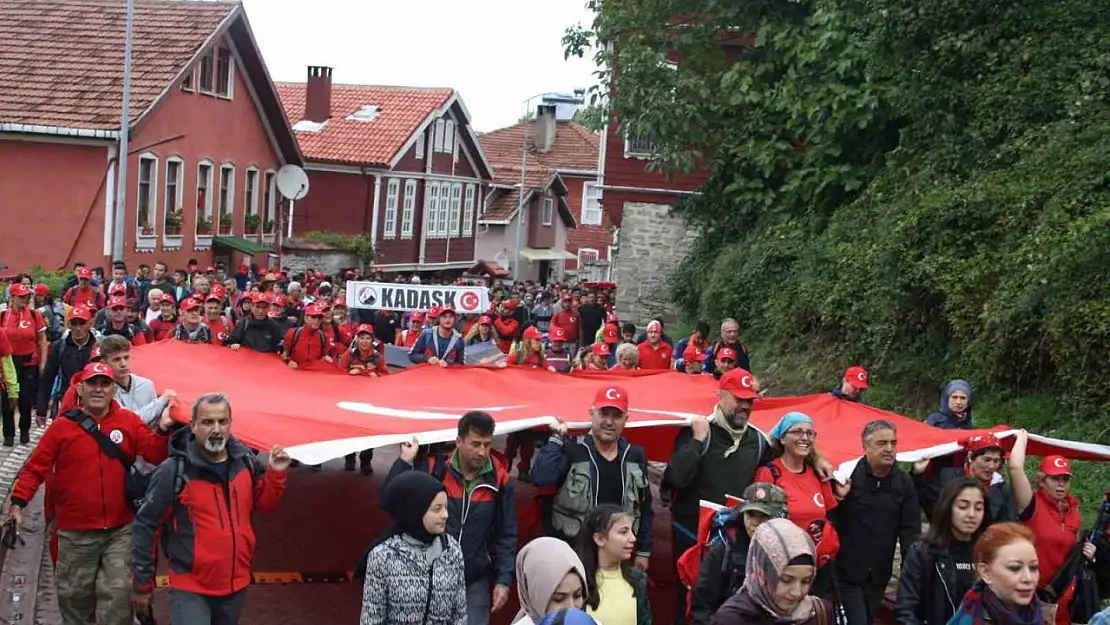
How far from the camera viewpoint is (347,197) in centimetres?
4791

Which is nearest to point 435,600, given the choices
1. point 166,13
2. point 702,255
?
point 702,255

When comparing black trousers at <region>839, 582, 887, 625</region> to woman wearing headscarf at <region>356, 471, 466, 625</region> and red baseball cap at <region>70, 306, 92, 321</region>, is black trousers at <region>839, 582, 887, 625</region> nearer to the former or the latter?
woman wearing headscarf at <region>356, 471, 466, 625</region>

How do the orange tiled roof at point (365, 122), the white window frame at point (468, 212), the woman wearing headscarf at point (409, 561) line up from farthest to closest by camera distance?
1. the white window frame at point (468, 212)
2. the orange tiled roof at point (365, 122)
3. the woman wearing headscarf at point (409, 561)

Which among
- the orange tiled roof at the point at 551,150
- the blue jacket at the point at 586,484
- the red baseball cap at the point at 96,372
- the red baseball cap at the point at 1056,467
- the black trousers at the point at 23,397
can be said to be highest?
the orange tiled roof at the point at 551,150

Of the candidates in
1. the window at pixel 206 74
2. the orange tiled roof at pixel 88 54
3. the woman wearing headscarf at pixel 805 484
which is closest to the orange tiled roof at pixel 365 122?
the window at pixel 206 74

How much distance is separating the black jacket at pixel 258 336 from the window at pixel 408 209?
1476 inches

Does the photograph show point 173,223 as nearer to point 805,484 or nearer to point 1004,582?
point 805,484

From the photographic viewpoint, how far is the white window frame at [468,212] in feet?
192

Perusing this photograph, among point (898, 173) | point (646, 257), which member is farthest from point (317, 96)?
point (898, 173)

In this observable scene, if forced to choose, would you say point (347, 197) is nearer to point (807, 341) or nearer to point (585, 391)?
point (807, 341)

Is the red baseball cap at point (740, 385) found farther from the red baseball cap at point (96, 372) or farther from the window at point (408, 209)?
the window at point (408, 209)

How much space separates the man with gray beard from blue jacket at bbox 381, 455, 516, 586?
88 centimetres

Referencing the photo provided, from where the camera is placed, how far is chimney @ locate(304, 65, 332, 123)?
5097 cm

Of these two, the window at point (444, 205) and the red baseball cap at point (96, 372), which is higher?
the window at point (444, 205)
